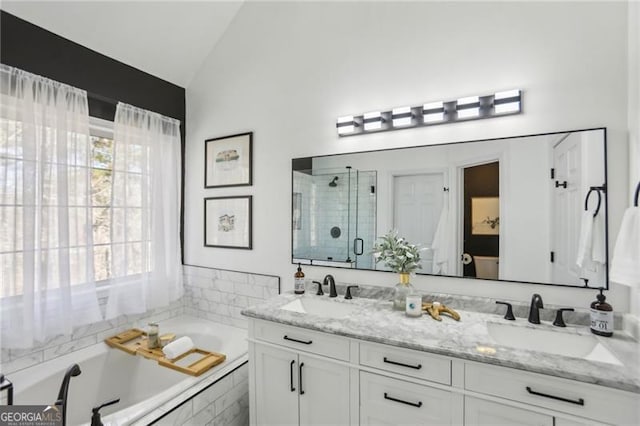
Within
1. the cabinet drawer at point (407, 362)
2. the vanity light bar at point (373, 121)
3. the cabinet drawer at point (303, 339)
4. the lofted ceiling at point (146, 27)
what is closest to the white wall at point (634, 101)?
the cabinet drawer at point (407, 362)

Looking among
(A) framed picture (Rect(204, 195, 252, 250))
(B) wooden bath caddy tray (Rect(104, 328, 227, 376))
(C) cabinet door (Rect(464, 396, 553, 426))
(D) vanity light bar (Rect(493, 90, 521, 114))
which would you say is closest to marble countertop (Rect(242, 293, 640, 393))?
(C) cabinet door (Rect(464, 396, 553, 426))

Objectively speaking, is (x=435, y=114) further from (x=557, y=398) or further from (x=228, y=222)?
(x=228, y=222)

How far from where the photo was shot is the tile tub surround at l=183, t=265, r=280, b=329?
8.43ft

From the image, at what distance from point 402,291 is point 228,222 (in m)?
1.65

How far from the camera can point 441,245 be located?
1.92 meters

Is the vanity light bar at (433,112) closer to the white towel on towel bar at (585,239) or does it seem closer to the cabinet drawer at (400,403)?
the white towel on towel bar at (585,239)

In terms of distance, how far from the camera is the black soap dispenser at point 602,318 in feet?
4.60

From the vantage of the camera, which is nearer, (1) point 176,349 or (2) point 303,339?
(2) point 303,339

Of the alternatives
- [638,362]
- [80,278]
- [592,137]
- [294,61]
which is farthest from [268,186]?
[638,362]

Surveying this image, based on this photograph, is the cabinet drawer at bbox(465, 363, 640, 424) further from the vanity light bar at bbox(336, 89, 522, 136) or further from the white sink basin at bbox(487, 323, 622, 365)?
the vanity light bar at bbox(336, 89, 522, 136)

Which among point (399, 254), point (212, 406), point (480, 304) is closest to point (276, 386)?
point (212, 406)

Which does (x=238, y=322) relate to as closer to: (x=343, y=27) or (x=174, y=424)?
(x=174, y=424)

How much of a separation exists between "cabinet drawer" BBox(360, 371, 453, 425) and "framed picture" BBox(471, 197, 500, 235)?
91 centimetres

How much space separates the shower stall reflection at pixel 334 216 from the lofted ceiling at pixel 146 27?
152 cm
